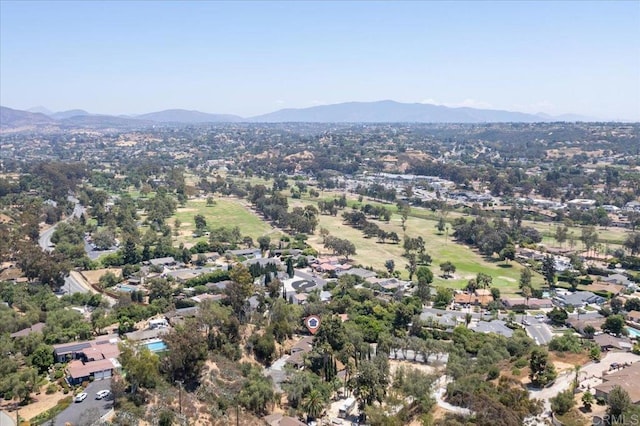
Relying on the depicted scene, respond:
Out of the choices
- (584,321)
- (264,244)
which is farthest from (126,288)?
(584,321)

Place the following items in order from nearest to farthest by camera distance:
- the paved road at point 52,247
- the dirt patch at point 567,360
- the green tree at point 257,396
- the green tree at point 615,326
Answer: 1. the green tree at point 257,396
2. the dirt patch at point 567,360
3. the green tree at point 615,326
4. the paved road at point 52,247

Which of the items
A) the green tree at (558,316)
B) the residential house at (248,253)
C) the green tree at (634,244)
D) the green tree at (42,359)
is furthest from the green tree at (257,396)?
the green tree at (634,244)

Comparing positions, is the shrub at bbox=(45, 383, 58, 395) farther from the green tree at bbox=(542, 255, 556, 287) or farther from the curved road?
the green tree at bbox=(542, 255, 556, 287)

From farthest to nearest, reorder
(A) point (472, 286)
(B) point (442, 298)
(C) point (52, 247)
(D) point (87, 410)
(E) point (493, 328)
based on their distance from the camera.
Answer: (C) point (52, 247), (A) point (472, 286), (B) point (442, 298), (E) point (493, 328), (D) point (87, 410)

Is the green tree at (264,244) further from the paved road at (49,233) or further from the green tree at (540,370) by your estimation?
the green tree at (540,370)

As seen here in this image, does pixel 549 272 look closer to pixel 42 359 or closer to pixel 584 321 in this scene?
pixel 584 321
